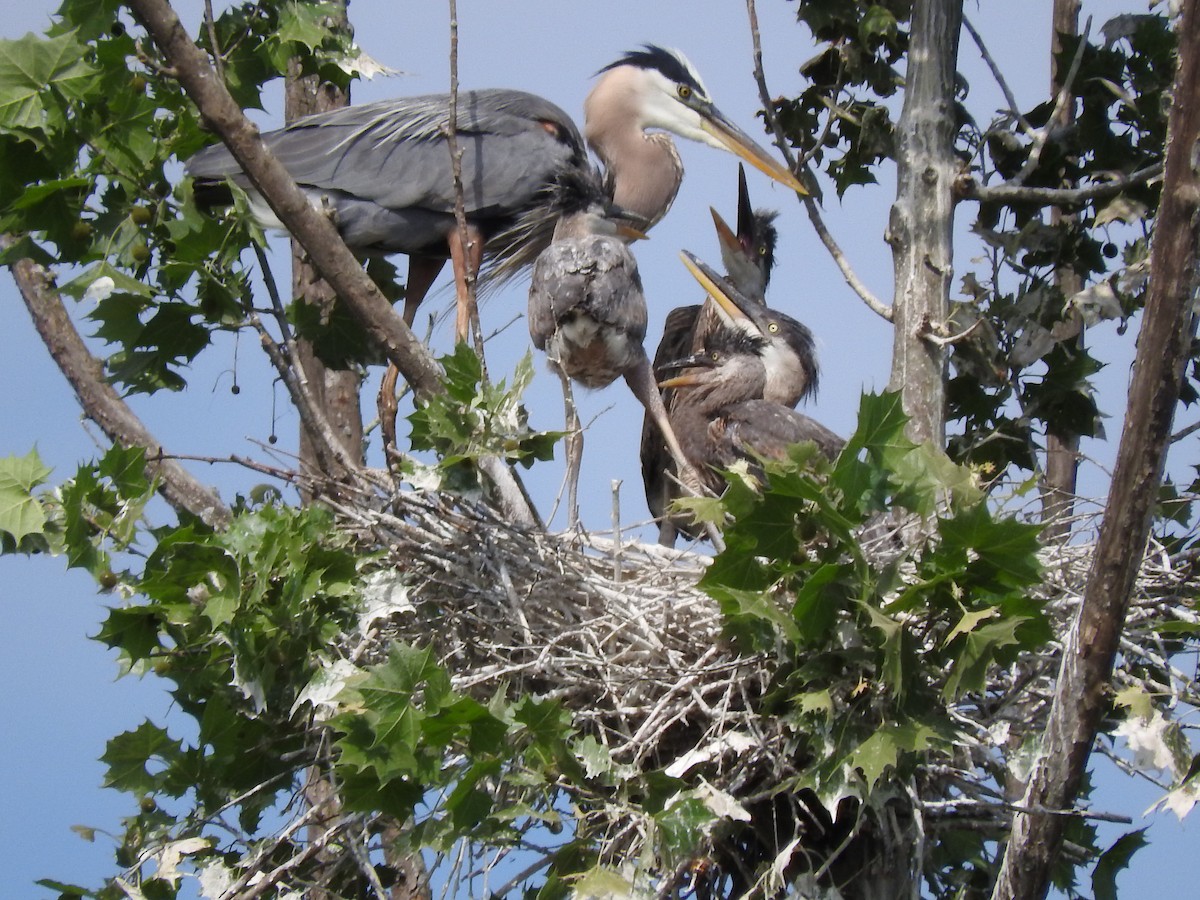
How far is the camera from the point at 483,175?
4.60m

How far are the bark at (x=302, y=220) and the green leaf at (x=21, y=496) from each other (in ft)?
2.35

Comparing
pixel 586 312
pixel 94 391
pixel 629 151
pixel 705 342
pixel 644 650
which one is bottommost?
pixel 644 650

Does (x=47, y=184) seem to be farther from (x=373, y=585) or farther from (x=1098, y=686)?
(x=1098, y=686)

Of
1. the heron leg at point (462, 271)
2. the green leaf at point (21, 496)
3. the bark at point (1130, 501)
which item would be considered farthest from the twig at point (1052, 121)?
the green leaf at point (21, 496)

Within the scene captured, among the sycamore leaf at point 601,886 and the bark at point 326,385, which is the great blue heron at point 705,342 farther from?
the sycamore leaf at point 601,886

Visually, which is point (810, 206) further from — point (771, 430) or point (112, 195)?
point (112, 195)

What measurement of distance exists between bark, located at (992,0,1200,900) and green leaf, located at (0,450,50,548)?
6.27 ft

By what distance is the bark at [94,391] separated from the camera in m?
3.72

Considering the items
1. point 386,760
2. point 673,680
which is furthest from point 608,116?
point 386,760

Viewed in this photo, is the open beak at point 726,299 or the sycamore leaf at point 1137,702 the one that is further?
the open beak at point 726,299

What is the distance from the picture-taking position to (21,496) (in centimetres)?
294

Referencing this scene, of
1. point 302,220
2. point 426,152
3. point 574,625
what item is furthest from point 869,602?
point 426,152

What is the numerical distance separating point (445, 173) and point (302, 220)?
1.44 meters

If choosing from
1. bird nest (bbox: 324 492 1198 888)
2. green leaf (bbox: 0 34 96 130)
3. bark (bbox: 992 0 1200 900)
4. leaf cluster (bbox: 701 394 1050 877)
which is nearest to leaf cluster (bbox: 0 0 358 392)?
green leaf (bbox: 0 34 96 130)
